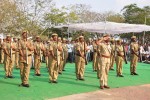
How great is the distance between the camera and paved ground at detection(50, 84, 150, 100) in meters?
11.0

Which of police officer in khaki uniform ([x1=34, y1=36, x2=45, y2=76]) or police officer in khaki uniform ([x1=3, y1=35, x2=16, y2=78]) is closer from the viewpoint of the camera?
police officer in khaki uniform ([x1=3, y1=35, x2=16, y2=78])

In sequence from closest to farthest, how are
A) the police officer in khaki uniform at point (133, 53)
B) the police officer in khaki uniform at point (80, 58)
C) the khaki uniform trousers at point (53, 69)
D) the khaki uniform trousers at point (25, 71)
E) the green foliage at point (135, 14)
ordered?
the khaki uniform trousers at point (25, 71) → the khaki uniform trousers at point (53, 69) → the police officer in khaki uniform at point (80, 58) → the police officer in khaki uniform at point (133, 53) → the green foliage at point (135, 14)

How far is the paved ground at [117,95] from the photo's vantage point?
36.2ft

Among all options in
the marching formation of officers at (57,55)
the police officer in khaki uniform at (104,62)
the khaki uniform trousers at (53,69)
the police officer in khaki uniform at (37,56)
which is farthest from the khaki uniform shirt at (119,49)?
the khaki uniform trousers at (53,69)

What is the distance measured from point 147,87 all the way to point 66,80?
3.30 meters

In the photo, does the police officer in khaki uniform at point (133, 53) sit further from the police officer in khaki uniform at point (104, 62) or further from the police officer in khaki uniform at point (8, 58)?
the police officer in khaki uniform at point (8, 58)

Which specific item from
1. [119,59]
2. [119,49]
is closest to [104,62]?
[119,59]

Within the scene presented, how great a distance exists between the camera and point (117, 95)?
456 inches

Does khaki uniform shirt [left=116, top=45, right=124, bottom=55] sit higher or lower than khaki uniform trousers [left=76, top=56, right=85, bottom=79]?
higher

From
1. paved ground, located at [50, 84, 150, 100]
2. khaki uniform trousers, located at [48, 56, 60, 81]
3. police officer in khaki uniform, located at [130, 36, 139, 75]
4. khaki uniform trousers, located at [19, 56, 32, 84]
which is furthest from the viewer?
police officer in khaki uniform, located at [130, 36, 139, 75]

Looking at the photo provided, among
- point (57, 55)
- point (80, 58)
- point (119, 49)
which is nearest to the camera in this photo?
point (57, 55)

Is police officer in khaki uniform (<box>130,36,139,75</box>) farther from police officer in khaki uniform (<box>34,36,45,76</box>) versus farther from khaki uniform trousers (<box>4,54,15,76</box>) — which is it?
khaki uniform trousers (<box>4,54,15,76</box>)

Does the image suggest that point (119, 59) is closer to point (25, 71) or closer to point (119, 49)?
point (119, 49)

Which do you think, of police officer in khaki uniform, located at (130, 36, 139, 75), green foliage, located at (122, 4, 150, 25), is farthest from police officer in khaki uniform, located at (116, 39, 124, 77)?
green foliage, located at (122, 4, 150, 25)
